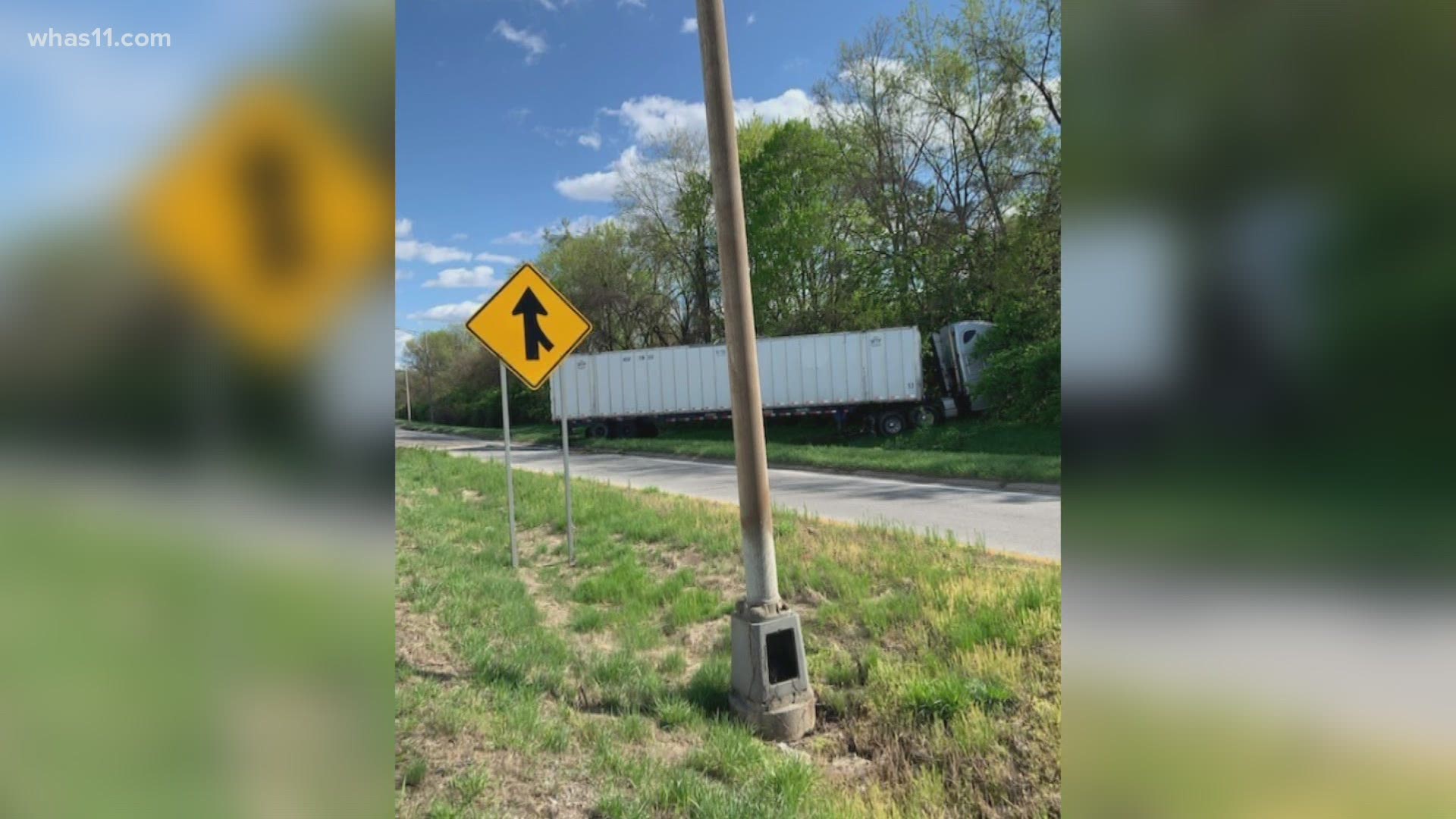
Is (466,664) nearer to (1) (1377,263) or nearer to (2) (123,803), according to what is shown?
(2) (123,803)

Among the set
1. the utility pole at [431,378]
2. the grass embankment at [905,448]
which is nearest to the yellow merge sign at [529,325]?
the grass embankment at [905,448]

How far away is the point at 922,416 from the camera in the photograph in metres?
22.5

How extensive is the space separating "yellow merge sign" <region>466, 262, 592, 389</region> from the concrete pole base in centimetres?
415

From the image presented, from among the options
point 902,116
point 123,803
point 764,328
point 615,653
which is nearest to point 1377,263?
point 123,803

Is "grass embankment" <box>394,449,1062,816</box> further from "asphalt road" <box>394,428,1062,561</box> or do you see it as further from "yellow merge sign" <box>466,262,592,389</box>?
"yellow merge sign" <box>466,262,592,389</box>

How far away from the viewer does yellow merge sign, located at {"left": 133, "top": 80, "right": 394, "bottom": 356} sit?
947mm

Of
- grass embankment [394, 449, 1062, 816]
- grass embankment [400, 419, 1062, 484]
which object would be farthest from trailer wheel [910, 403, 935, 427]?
grass embankment [394, 449, 1062, 816]

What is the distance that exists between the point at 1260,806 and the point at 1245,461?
16.9 inches

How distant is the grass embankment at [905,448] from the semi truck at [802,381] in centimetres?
88

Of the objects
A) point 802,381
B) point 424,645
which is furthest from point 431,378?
point 424,645

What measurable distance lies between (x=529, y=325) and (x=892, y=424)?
17.2 metres

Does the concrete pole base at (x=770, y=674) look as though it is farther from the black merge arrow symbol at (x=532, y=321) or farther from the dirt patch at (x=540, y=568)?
the black merge arrow symbol at (x=532, y=321)

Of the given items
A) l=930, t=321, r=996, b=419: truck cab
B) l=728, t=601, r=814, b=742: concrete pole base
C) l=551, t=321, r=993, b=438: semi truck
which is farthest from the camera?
l=551, t=321, r=993, b=438: semi truck

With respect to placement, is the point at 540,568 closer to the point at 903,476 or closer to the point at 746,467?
A: the point at 746,467
